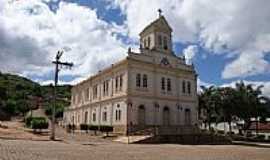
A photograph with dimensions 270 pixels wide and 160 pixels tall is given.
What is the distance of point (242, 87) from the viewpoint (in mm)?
48344

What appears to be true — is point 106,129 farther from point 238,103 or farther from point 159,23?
point 238,103

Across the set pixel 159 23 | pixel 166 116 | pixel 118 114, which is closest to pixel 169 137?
pixel 166 116

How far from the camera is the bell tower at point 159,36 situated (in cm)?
4047

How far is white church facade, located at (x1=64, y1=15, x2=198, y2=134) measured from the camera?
3541 cm

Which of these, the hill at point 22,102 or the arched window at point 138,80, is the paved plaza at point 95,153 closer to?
the arched window at point 138,80

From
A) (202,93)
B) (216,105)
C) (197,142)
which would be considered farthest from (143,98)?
(202,93)

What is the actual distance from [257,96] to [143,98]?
69.8 feet

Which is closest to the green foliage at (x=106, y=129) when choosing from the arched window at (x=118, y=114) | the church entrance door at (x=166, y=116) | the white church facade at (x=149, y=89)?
the white church facade at (x=149, y=89)

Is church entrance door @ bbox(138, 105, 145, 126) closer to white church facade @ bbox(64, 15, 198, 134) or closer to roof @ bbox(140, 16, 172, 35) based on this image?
white church facade @ bbox(64, 15, 198, 134)

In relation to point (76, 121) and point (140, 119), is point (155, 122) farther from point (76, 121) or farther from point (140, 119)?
point (76, 121)

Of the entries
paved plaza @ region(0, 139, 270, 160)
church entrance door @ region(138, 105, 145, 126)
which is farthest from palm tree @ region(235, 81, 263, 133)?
paved plaza @ region(0, 139, 270, 160)

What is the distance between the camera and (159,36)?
4088 centimetres

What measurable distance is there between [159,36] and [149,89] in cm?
802

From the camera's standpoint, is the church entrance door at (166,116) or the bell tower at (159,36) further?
the bell tower at (159,36)
